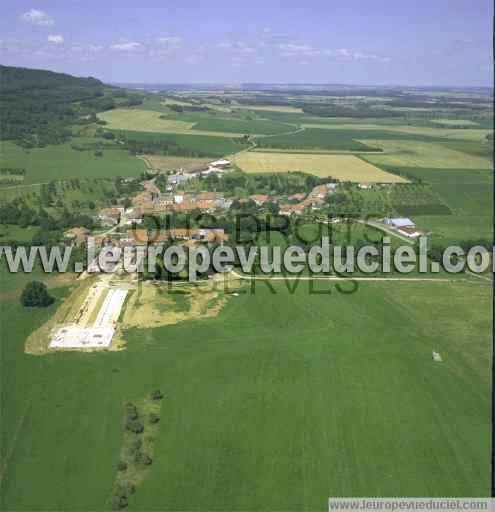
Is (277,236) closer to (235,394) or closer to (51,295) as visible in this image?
(51,295)

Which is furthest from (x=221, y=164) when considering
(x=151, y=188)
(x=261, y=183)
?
(x=151, y=188)

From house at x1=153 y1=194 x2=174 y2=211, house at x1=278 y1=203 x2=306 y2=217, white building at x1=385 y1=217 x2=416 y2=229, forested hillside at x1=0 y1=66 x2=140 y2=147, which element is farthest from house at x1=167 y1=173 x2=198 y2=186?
white building at x1=385 y1=217 x2=416 y2=229

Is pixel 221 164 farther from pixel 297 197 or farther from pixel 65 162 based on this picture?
pixel 65 162

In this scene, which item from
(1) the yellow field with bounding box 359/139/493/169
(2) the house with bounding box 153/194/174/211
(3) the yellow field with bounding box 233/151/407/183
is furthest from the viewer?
(1) the yellow field with bounding box 359/139/493/169

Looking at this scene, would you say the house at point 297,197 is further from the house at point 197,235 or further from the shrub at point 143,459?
the shrub at point 143,459

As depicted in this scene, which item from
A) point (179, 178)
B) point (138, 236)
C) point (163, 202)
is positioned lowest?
point (138, 236)

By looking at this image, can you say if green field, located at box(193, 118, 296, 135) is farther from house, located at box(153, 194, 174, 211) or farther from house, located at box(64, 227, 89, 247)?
house, located at box(64, 227, 89, 247)
